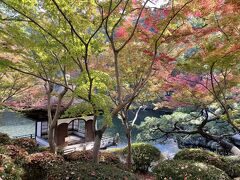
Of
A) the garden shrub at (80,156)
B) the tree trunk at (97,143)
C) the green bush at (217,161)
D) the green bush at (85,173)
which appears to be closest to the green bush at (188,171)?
the green bush at (85,173)

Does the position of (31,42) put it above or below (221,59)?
above

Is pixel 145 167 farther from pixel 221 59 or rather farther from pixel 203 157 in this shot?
pixel 221 59

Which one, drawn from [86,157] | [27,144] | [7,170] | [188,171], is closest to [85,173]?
[7,170]

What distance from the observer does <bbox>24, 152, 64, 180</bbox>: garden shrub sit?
573cm

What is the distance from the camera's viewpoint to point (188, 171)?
5.52 m

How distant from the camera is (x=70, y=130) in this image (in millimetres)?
15531

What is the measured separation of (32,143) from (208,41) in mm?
7070

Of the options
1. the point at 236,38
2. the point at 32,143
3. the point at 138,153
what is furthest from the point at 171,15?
the point at 32,143

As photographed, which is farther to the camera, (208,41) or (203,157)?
(203,157)

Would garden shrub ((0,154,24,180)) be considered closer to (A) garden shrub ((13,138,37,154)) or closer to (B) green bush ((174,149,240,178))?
(A) garden shrub ((13,138,37,154))

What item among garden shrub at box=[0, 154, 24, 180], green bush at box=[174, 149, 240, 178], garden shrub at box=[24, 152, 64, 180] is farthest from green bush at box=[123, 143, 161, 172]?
garden shrub at box=[0, 154, 24, 180]

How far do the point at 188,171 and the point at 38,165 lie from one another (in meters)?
3.72

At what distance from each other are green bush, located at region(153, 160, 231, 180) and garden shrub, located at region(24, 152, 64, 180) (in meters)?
2.65

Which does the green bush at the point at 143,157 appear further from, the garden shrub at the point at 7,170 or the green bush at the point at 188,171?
the garden shrub at the point at 7,170
